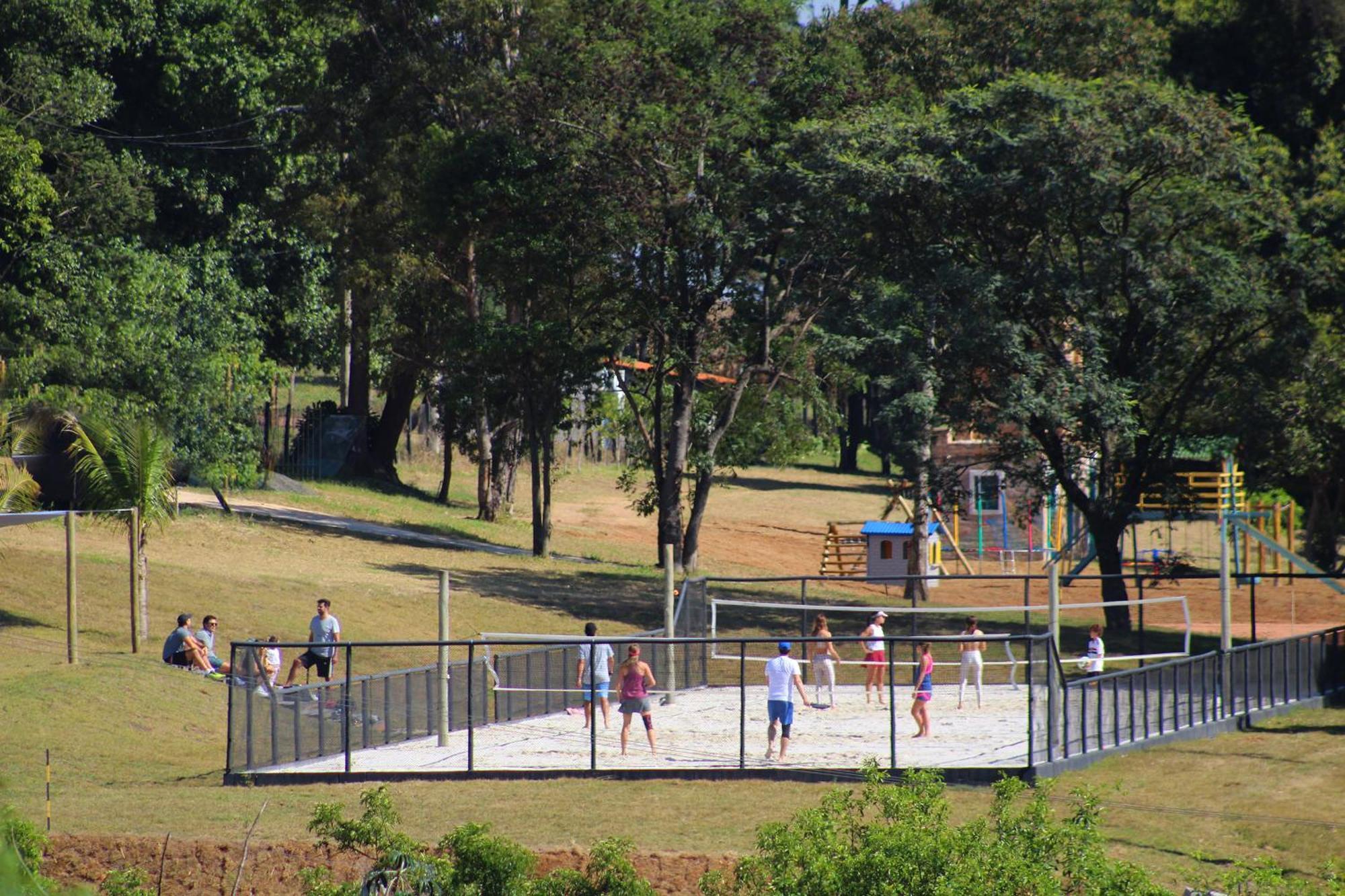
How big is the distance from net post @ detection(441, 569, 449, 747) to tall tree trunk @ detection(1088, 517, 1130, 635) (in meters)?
15.2

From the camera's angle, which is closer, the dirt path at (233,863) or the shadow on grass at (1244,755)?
the dirt path at (233,863)

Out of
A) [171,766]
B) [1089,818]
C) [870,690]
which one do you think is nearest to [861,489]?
[870,690]

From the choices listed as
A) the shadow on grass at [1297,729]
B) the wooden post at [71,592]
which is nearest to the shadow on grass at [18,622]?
the wooden post at [71,592]

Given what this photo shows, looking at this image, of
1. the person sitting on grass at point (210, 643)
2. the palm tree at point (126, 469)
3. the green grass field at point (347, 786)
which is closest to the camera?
the green grass field at point (347, 786)

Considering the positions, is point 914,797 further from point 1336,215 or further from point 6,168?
point 6,168

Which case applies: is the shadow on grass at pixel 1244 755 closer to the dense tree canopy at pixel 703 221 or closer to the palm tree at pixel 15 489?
the dense tree canopy at pixel 703 221

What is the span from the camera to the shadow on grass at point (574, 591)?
32344 mm

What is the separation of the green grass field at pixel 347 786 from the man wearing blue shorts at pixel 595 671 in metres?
1.73

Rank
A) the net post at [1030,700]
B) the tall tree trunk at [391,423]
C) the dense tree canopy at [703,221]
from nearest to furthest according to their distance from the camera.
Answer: the net post at [1030,700], the dense tree canopy at [703,221], the tall tree trunk at [391,423]

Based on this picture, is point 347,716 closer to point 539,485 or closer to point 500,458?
point 539,485

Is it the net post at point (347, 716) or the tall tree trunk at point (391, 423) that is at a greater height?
the tall tree trunk at point (391, 423)

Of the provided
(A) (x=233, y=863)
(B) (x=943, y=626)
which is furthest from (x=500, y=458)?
(A) (x=233, y=863)

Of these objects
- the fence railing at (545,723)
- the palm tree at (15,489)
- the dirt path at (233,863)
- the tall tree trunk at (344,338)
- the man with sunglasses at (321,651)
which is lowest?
the dirt path at (233,863)

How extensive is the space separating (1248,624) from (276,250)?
31.1 metres
